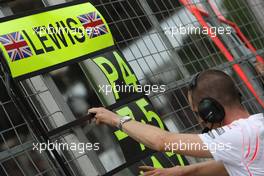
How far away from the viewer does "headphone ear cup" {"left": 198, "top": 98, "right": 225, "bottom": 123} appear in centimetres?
217

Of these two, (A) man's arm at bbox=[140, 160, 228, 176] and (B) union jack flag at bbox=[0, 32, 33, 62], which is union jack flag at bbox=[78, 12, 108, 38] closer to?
(B) union jack flag at bbox=[0, 32, 33, 62]

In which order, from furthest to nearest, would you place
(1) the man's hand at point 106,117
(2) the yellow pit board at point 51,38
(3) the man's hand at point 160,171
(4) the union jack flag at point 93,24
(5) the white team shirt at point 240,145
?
(4) the union jack flag at point 93,24 < (3) the man's hand at point 160,171 < (2) the yellow pit board at point 51,38 < (1) the man's hand at point 106,117 < (5) the white team shirt at point 240,145

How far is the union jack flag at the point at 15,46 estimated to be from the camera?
2.46m

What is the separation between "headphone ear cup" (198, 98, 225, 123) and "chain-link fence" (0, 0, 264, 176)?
780 millimetres

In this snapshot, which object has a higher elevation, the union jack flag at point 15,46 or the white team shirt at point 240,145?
the union jack flag at point 15,46

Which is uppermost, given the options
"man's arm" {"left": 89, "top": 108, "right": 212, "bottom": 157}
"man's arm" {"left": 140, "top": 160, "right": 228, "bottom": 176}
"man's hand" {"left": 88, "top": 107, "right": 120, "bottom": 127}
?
"man's hand" {"left": 88, "top": 107, "right": 120, "bottom": 127}

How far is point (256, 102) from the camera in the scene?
451 centimetres

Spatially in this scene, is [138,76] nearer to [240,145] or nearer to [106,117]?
[106,117]

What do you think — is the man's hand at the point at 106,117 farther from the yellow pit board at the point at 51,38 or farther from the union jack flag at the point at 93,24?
the union jack flag at the point at 93,24

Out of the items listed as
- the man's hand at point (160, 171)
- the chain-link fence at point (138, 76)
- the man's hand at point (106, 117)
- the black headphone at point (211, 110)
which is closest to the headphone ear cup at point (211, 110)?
the black headphone at point (211, 110)

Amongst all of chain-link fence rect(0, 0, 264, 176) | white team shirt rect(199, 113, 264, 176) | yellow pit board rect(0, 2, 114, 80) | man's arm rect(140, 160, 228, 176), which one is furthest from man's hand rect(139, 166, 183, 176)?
yellow pit board rect(0, 2, 114, 80)

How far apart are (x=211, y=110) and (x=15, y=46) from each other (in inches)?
44.5

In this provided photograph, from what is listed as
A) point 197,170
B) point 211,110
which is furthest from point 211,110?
point 197,170

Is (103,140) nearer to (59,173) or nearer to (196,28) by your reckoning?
(59,173)
